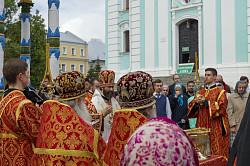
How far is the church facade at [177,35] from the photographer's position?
16891 millimetres

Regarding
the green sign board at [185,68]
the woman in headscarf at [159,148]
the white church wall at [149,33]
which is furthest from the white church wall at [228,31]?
the woman in headscarf at [159,148]

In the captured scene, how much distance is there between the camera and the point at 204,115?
20.7 feet

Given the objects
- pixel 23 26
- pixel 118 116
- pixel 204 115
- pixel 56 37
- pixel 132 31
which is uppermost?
pixel 132 31

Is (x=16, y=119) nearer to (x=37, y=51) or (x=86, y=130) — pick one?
(x=86, y=130)

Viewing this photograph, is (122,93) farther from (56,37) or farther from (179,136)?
(56,37)

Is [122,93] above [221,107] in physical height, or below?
above

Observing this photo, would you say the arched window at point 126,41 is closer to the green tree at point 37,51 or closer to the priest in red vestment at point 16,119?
the green tree at point 37,51

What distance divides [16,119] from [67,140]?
0.79m

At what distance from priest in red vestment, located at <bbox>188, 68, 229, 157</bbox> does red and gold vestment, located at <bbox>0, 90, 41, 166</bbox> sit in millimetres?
3607

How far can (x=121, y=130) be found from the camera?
2.73 m

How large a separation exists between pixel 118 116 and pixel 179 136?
1.59m

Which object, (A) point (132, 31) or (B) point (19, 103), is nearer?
(B) point (19, 103)

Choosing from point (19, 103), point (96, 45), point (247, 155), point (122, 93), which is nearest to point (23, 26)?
point (19, 103)

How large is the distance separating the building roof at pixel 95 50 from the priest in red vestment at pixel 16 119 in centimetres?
5577
